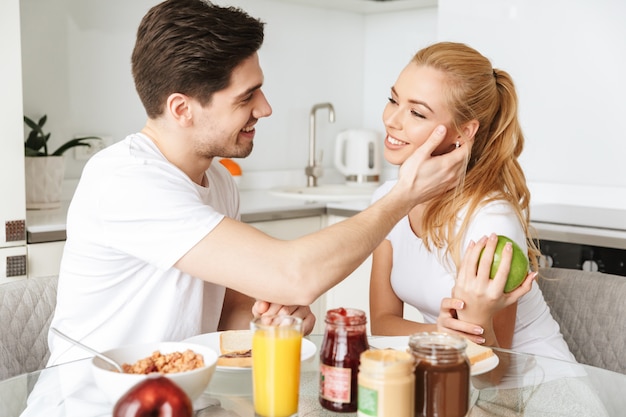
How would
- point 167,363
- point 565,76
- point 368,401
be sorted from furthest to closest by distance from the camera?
point 565,76
point 167,363
point 368,401

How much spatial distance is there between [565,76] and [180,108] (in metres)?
1.68

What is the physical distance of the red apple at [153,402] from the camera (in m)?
0.85

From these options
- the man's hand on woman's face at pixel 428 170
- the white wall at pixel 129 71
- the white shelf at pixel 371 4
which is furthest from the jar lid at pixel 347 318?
the white shelf at pixel 371 4

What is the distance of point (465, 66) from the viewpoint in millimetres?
1785

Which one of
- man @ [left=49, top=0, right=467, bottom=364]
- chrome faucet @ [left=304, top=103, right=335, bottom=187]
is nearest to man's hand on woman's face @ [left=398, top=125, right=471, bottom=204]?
man @ [left=49, top=0, right=467, bottom=364]

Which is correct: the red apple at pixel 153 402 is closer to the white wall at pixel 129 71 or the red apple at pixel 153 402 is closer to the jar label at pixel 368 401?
the jar label at pixel 368 401

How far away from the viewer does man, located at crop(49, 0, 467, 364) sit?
133 centimetres

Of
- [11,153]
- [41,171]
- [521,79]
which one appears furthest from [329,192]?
[11,153]

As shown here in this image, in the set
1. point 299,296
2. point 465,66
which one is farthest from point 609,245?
point 299,296

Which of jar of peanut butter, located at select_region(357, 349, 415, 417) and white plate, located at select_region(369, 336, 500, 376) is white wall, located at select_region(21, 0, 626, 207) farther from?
jar of peanut butter, located at select_region(357, 349, 415, 417)

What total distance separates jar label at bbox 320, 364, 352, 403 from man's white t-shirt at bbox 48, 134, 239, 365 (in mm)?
406

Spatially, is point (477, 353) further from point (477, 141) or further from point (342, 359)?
point (477, 141)

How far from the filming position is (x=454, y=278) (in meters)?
1.77

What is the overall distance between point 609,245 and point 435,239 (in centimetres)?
81
